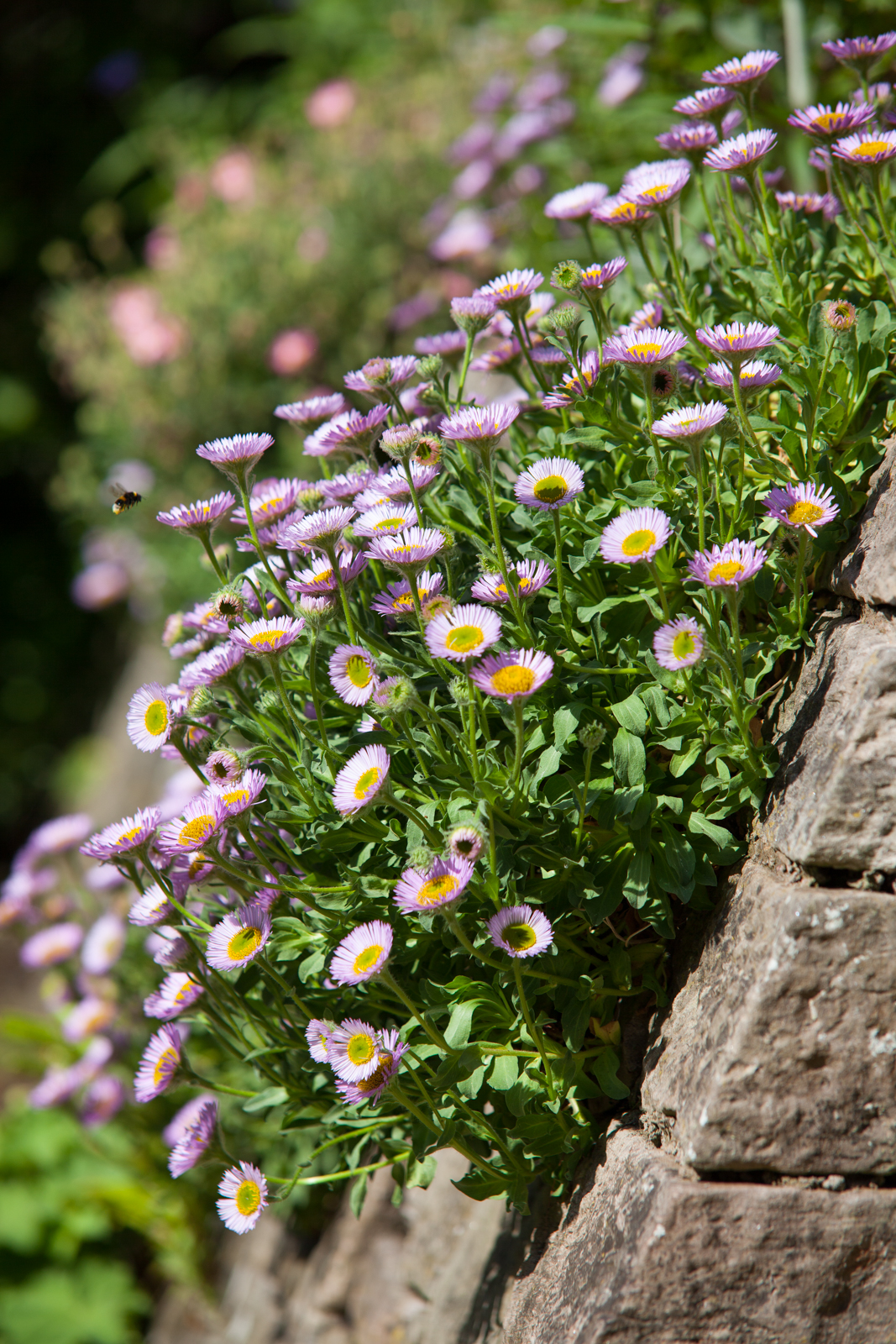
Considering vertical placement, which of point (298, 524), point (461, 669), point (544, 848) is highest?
point (298, 524)

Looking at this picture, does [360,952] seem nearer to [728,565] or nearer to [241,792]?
[241,792]

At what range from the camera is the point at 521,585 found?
1.52 meters

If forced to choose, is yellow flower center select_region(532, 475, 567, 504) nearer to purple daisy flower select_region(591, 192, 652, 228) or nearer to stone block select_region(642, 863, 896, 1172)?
purple daisy flower select_region(591, 192, 652, 228)

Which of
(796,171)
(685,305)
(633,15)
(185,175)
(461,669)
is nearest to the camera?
(461,669)

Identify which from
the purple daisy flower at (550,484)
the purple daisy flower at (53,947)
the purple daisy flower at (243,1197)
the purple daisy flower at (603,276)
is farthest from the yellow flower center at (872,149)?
the purple daisy flower at (53,947)

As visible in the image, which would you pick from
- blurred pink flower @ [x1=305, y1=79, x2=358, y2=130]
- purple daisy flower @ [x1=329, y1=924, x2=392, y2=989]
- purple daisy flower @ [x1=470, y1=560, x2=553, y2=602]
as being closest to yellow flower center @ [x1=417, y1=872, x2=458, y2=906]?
purple daisy flower @ [x1=329, y1=924, x2=392, y2=989]

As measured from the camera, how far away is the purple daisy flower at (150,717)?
5.43ft

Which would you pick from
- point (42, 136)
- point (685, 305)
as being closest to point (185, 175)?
point (42, 136)

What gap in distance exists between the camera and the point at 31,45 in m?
7.97

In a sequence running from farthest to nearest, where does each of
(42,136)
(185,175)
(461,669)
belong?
1. (42,136)
2. (185,175)
3. (461,669)

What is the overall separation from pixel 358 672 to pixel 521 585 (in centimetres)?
27

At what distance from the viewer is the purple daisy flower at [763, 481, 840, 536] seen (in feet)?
4.79

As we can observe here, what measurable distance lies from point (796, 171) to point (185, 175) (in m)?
4.01

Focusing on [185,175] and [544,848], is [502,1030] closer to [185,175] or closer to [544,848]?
[544,848]
